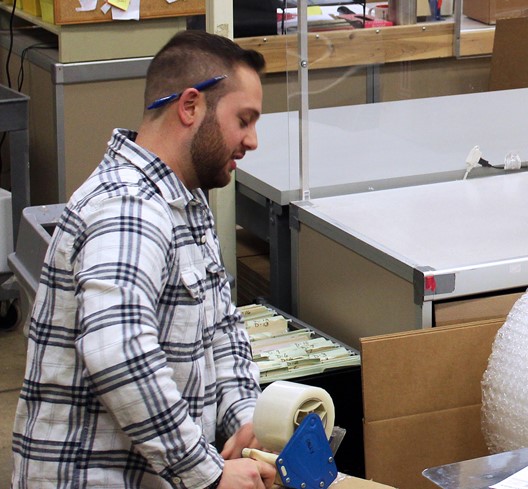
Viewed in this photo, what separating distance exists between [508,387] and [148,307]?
91cm

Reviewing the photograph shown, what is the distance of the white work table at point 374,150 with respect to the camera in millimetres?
2859

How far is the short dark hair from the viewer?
5.41 feet

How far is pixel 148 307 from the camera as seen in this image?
148 cm

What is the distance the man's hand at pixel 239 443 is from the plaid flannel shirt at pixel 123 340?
68 millimetres

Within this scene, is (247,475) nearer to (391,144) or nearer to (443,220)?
(443,220)

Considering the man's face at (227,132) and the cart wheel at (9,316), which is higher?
the man's face at (227,132)

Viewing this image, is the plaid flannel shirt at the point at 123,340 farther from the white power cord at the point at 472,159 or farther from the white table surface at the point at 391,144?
the white power cord at the point at 472,159

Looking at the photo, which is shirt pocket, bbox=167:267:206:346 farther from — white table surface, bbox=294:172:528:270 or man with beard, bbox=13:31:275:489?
white table surface, bbox=294:172:528:270

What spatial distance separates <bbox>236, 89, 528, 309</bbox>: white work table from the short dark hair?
1.13 metres

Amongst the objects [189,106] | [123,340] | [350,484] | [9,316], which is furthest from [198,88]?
[9,316]

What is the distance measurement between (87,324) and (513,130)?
190cm

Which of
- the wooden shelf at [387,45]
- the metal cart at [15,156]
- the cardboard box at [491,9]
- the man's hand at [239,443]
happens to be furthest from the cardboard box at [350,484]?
the metal cart at [15,156]

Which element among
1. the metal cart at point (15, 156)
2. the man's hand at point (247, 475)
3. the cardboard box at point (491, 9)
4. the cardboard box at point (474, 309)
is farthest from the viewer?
the metal cart at point (15, 156)

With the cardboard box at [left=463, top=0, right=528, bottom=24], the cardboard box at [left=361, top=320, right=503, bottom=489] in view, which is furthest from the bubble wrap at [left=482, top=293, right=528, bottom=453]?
the cardboard box at [left=463, top=0, right=528, bottom=24]
